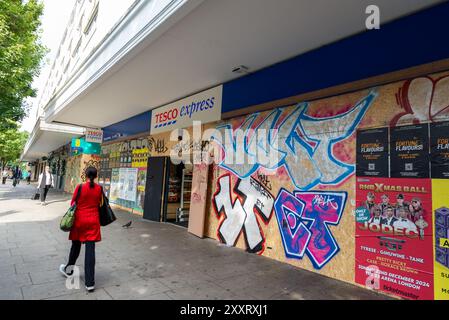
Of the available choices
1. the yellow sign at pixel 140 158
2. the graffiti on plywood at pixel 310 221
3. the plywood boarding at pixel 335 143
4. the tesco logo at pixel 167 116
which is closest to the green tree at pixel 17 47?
the yellow sign at pixel 140 158

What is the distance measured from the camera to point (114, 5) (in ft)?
25.2

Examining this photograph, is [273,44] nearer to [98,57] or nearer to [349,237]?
[349,237]

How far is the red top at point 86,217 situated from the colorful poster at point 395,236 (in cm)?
387

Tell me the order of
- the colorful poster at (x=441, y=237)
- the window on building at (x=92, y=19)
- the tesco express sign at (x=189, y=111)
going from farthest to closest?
the window on building at (x=92, y=19), the tesco express sign at (x=189, y=111), the colorful poster at (x=441, y=237)

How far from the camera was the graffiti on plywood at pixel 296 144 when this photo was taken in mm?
4781

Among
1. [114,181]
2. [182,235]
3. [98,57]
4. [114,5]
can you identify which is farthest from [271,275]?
[114,181]

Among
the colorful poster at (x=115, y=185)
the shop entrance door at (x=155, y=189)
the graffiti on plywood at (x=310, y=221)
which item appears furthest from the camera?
the colorful poster at (x=115, y=185)

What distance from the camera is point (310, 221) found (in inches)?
200

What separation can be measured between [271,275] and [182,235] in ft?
11.2

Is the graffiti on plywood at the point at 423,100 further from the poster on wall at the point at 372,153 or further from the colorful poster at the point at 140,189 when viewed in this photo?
the colorful poster at the point at 140,189

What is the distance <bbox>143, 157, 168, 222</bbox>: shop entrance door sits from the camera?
9.47m

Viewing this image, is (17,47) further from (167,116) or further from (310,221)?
(310,221)

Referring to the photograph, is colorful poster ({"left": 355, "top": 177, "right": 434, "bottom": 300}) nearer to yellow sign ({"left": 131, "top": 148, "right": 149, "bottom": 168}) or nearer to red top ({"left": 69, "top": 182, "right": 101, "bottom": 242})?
red top ({"left": 69, "top": 182, "right": 101, "bottom": 242})

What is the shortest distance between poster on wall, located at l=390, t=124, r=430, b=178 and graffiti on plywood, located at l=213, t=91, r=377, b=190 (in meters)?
0.62
